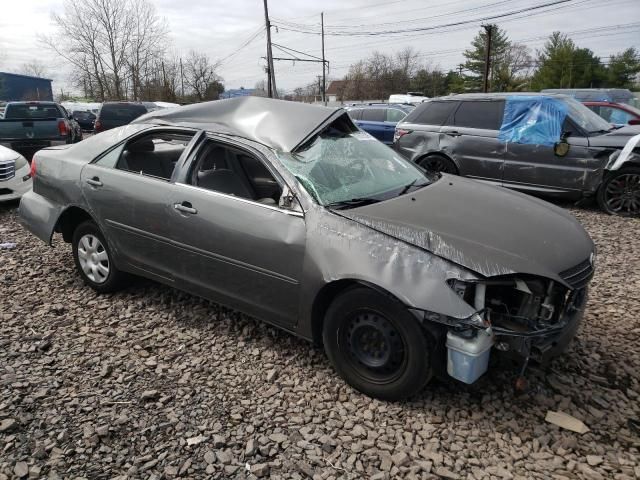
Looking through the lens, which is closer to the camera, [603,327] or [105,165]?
[603,327]

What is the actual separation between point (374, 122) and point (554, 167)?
22.5 feet

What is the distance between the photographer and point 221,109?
12.2ft

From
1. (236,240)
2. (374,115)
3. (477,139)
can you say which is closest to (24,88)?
(374,115)

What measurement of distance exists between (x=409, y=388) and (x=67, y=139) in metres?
11.6

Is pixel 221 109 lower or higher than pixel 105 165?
higher

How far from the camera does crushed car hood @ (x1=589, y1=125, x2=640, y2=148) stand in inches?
266

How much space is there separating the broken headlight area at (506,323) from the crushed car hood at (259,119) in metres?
1.56

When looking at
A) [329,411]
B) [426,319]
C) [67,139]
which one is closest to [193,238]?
[329,411]

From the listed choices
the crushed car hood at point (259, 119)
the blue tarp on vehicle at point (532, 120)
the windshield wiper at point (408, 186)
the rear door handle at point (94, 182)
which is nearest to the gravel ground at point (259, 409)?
the rear door handle at point (94, 182)

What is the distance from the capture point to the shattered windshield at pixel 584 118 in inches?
282

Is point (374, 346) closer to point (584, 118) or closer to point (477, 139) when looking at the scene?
point (477, 139)

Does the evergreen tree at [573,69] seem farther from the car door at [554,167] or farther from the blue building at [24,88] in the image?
the blue building at [24,88]

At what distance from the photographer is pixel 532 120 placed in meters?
7.38

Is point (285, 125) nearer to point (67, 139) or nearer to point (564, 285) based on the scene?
point (564, 285)
